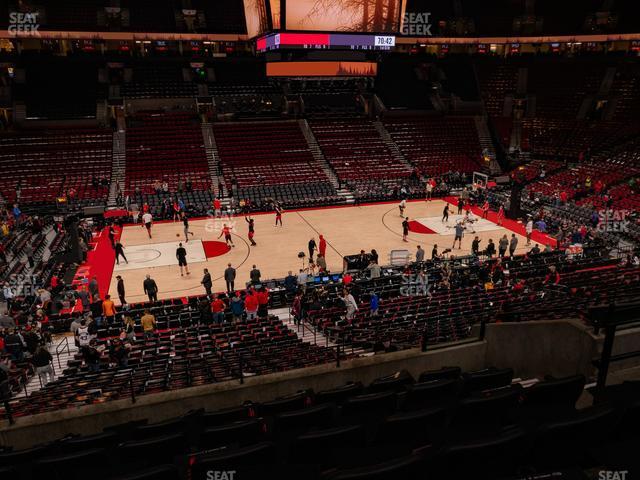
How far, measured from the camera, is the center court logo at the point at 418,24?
152 ft

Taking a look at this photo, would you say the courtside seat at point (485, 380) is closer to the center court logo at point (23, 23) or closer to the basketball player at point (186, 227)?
the basketball player at point (186, 227)

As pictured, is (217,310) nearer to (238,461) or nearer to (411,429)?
(411,429)

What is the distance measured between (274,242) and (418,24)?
105 feet

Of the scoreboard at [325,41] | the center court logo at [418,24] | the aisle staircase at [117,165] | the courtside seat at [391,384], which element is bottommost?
the courtside seat at [391,384]

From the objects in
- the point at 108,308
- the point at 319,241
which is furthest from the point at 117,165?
the point at 108,308

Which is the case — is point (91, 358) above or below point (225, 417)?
below

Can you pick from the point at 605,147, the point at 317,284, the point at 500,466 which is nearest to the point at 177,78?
the point at 317,284

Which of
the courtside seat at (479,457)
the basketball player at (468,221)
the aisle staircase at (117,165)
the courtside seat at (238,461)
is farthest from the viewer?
the aisle staircase at (117,165)

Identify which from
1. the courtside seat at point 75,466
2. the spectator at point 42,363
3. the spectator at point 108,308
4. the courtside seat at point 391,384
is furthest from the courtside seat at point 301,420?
the spectator at point 108,308

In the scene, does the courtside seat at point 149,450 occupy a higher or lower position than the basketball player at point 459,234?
higher

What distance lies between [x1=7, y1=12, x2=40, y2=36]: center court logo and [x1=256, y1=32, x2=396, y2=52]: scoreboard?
27165mm

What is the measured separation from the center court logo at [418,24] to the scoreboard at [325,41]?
2906 cm

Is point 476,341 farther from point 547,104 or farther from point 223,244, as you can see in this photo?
point 547,104

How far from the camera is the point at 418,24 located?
46.4m
